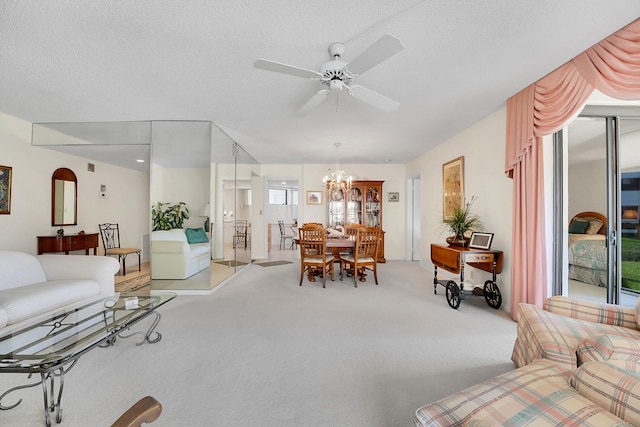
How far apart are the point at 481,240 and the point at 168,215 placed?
4155mm

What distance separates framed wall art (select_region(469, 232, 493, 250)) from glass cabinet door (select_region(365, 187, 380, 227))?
3.14 m

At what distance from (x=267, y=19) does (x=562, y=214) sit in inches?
127

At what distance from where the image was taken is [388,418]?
148 centimetres

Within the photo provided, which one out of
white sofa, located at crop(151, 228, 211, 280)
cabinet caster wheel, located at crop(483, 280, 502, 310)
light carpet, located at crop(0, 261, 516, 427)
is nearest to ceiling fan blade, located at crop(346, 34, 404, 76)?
light carpet, located at crop(0, 261, 516, 427)

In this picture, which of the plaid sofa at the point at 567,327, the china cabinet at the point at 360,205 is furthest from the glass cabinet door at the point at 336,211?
the plaid sofa at the point at 567,327

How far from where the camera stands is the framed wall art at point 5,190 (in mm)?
3443

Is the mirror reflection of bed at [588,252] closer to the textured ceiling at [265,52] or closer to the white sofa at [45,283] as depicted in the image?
the textured ceiling at [265,52]

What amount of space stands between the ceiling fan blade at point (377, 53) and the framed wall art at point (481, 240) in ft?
8.31

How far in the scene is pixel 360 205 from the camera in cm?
652

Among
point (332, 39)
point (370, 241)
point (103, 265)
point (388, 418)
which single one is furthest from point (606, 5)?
point (103, 265)

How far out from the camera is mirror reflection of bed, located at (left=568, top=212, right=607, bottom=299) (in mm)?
2646

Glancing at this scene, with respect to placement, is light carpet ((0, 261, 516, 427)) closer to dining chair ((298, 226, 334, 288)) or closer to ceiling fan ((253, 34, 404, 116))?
dining chair ((298, 226, 334, 288))

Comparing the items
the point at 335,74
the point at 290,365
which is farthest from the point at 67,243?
the point at 335,74

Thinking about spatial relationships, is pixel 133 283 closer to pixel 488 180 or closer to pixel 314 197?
pixel 314 197
